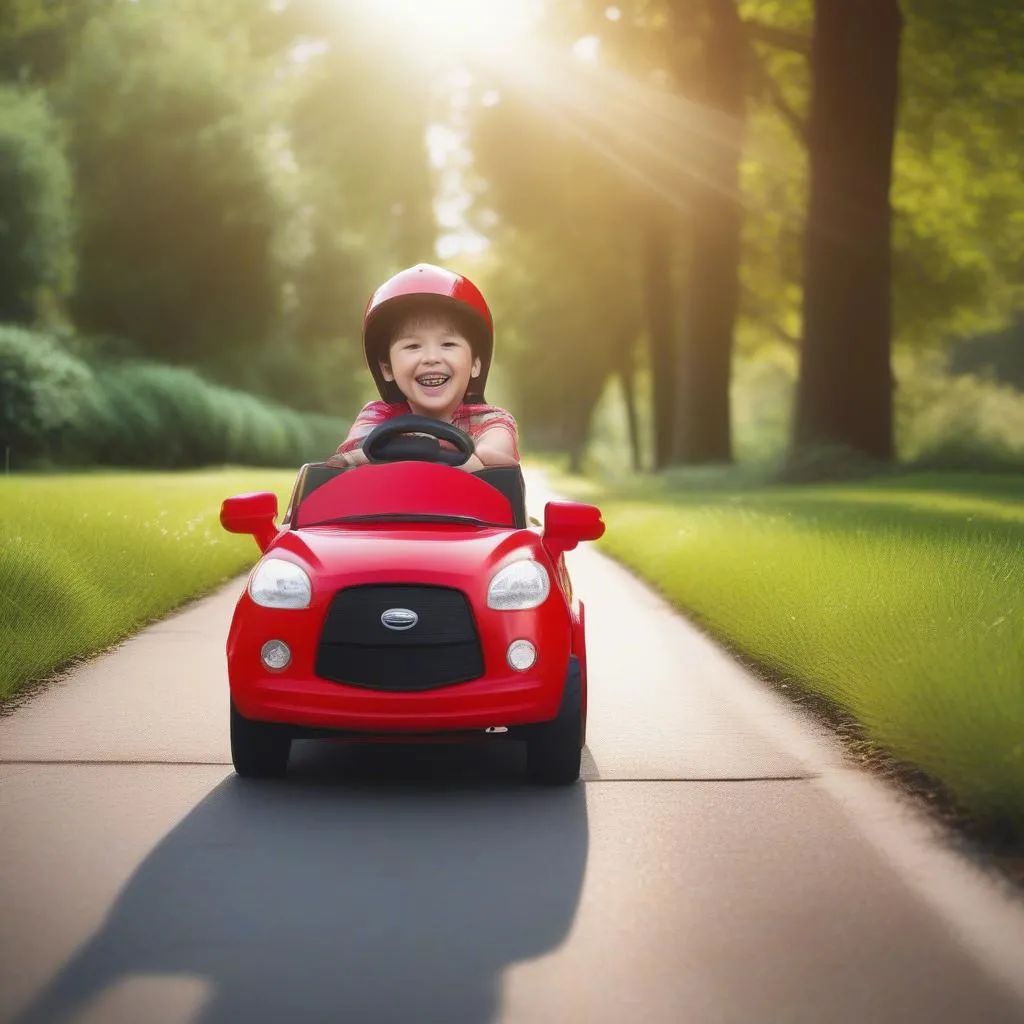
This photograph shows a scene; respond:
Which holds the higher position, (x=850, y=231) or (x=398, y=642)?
(x=850, y=231)

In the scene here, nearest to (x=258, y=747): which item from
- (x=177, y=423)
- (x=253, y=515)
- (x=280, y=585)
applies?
(x=280, y=585)

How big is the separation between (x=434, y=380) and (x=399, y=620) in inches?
80.0

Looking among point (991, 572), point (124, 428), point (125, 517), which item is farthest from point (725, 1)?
point (991, 572)

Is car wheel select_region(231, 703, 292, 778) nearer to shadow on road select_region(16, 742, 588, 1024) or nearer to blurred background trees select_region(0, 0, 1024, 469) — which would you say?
shadow on road select_region(16, 742, 588, 1024)

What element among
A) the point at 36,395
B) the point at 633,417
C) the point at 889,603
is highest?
the point at 889,603

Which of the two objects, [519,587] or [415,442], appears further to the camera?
[415,442]

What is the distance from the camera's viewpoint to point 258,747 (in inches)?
254

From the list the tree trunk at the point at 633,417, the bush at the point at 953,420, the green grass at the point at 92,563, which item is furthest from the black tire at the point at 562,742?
the tree trunk at the point at 633,417

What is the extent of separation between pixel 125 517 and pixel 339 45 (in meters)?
29.5

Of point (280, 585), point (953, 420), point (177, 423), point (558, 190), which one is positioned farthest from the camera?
point (558, 190)

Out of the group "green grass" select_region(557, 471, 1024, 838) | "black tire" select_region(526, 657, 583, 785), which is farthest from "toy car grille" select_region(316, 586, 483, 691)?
"green grass" select_region(557, 471, 1024, 838)

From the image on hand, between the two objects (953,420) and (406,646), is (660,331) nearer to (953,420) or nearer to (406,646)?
(953,420)

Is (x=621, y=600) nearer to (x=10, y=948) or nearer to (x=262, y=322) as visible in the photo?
(x=10, y=948)

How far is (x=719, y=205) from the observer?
32375mm
